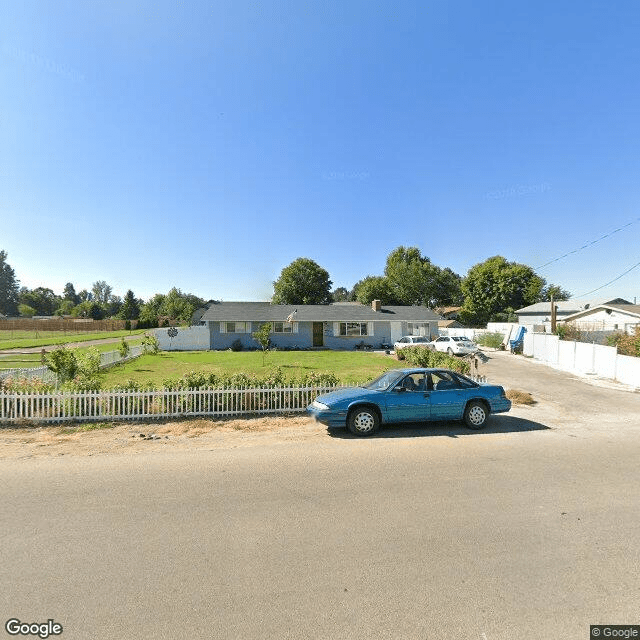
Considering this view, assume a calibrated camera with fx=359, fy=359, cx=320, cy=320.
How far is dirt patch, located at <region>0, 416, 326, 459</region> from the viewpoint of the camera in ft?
23.4

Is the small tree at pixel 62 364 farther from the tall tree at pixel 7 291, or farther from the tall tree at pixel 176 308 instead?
the tall tree at pixel 7 291

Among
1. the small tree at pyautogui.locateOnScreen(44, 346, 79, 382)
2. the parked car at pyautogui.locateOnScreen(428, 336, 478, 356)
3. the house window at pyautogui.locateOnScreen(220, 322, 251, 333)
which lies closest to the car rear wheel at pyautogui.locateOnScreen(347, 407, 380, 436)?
the small tree at pyautogui.locateOnScreen(44, 346, 79, 382)

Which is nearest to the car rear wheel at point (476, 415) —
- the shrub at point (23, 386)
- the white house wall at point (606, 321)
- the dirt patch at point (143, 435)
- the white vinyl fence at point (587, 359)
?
the dirt patch at point (143, 435)

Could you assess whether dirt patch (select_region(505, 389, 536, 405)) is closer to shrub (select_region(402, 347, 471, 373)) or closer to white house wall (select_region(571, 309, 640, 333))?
shrub (select_region(402, 347, 471, 373))

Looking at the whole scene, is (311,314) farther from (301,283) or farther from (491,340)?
(301,283)

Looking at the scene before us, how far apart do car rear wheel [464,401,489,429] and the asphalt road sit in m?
1.53

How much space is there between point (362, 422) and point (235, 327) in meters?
23.8

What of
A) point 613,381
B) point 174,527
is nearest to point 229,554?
point 174,527

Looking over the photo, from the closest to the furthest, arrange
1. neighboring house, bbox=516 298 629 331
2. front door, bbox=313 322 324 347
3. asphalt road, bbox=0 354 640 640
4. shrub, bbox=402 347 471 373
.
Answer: asphalt road, bbox=0 354 640 640
shrub, bbox=402 347 471 373
front door, bbox=313 322 324 347
neighboring house, bbox=516 298 629 331

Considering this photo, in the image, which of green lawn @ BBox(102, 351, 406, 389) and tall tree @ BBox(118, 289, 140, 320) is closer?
green lawn @ BBox(102, 351, 406, 389)

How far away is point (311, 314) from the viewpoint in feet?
103

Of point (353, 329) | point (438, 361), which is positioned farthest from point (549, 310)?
point (438, 361)

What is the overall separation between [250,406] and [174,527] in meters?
5.55

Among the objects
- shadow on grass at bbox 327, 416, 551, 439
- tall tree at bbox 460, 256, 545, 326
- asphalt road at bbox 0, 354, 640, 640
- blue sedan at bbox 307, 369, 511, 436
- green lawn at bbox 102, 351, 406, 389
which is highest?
tall tree at bbox 460, 256, 545, 326
